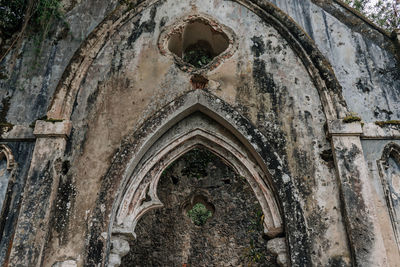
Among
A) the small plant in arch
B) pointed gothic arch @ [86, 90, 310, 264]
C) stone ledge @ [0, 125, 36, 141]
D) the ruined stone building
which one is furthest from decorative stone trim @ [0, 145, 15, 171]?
the small plant in arch

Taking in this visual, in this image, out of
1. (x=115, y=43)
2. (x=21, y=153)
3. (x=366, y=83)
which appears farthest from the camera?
(x=115, y=43)

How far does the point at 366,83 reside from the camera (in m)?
5.17

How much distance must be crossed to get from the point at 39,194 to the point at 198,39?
3.30 m

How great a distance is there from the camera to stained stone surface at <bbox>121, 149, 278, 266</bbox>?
10.5 m

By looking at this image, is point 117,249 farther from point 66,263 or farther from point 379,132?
point 379,132

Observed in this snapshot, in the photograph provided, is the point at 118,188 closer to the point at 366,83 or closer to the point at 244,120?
the point at 244,120

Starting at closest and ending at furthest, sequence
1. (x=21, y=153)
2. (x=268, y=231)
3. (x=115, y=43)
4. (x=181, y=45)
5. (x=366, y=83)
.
Answer: (x=268, y=231) → (x=21, y=153) → (x=366, y=83) → (x=115, y=43) → (x=181, y=45)

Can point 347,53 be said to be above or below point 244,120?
above

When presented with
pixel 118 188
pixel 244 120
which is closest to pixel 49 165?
pixel 118 188

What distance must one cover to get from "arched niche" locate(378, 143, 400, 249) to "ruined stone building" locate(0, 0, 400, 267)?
0.01 meters

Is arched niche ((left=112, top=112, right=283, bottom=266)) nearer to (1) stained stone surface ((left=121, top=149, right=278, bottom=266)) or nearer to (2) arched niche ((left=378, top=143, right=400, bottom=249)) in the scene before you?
(2) arched niche ((left=378, top=143, right=400, bottom=249))

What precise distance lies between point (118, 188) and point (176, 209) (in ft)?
22.1

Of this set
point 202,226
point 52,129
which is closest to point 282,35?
point 52,129

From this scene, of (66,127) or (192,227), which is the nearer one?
(66,127)
